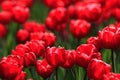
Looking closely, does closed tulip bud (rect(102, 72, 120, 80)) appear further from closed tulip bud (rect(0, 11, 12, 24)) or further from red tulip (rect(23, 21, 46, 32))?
closed tulip bud (rect(0, 11, 12, 24))

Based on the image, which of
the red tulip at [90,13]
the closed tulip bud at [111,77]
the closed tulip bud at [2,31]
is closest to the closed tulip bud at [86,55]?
the closed tulip bud at [111,77]

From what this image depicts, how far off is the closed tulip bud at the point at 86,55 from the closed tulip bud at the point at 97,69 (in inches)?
4.1

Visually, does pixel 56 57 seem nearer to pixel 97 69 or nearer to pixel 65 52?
pixel 65 52

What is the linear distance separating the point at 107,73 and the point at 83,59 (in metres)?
0.23

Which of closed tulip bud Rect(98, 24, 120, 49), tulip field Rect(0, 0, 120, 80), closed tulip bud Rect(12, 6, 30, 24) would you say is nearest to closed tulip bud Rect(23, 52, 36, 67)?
tulip field Rect(0, 0, 120, 80)

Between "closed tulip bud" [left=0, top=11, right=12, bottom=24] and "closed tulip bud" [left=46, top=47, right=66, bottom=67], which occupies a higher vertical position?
"closed tulip bud" [left=0, top=11, right=12, bottom=24]

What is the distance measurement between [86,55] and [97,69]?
204 mm

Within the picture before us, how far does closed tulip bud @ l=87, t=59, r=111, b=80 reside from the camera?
2543mm

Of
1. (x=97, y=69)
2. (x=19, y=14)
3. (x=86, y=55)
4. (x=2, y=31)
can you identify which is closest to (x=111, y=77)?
(x=97, y=69)

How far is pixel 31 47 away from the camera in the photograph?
3.07 meters

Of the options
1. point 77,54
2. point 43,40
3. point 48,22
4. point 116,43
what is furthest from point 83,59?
point 48,22

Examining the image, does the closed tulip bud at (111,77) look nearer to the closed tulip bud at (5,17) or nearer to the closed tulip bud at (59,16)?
the closed tulip bud at (59,16)

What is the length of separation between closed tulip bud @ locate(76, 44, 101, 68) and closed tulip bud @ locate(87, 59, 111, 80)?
4.1 inches

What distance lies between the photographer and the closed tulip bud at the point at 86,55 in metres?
2.71
